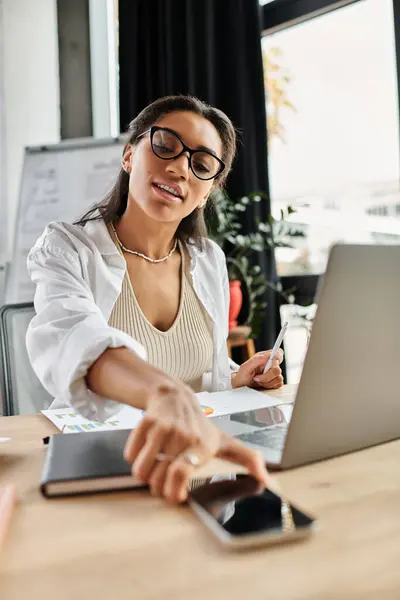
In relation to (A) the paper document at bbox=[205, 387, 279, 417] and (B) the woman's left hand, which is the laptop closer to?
(A) the paper document at bbox=[205, 387, 279, 417]

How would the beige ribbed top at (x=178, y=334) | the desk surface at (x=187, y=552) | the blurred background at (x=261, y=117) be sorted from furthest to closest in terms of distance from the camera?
the blurred background at (x=261, y=117) < the beige ribbed top at (x=178, y=334) < the desk surface at (x=187, y=552)

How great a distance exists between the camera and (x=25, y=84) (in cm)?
316

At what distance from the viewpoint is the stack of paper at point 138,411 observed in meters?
1.01

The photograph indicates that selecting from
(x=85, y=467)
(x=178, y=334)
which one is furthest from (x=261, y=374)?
(x=85, y=467)

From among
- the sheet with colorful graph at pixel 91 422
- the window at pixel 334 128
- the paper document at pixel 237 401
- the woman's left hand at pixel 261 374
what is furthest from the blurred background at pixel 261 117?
the sheet with colorful graph at pixel 91 422

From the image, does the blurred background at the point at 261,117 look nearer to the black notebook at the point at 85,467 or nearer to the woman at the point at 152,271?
the woman at the point at 152,271

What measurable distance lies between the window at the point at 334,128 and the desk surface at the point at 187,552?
217 cm

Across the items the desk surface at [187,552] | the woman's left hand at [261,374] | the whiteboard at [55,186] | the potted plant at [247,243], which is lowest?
the desk surface at [187,552]

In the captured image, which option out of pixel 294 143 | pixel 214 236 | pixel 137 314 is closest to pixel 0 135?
pixel 214 236

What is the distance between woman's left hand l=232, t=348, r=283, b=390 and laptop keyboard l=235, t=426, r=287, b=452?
0.45 meters

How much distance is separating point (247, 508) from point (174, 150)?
105 cm

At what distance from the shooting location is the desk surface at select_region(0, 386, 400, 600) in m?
0.46

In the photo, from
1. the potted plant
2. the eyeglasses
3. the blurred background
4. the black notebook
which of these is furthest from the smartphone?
the blurred background

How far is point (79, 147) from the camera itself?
9.30 feet
